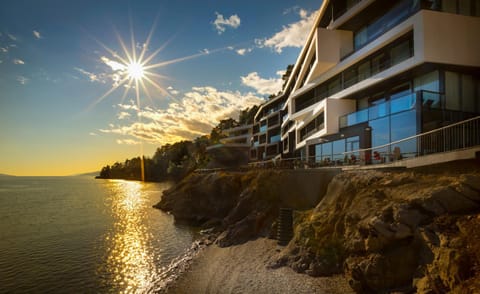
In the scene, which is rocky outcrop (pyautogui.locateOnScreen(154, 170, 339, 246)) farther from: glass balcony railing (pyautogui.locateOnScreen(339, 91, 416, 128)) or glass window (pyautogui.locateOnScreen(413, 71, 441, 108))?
glass window (pyautogui.locateOnScreen(413, 71, 441, 108))

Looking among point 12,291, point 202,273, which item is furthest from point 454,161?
point 12,291

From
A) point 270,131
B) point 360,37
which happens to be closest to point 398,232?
point 360,37

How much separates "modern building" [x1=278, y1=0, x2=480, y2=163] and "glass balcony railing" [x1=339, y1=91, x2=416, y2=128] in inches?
2.8

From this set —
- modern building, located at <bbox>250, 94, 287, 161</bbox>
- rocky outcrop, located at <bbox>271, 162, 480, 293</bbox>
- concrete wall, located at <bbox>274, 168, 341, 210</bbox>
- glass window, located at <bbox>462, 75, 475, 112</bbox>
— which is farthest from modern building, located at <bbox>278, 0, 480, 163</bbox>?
modern building, located at <bbox>250, 94, 287, 161</bbox>

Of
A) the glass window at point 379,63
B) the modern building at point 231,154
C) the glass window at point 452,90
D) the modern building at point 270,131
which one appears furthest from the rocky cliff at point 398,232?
the modern building at point 231,154

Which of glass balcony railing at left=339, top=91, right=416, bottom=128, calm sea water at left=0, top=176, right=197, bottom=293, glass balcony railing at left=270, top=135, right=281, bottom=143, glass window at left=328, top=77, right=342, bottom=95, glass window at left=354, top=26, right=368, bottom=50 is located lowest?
calm sea water at left=0, top=176, right=197, bottom=293

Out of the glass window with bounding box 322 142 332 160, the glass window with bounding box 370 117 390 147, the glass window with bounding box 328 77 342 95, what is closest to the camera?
the glass window with bounding box 370 117 390 147

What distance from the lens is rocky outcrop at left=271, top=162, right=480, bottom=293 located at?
8.40 metres

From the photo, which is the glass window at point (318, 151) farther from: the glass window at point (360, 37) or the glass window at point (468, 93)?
the glass window at point (468, 93)

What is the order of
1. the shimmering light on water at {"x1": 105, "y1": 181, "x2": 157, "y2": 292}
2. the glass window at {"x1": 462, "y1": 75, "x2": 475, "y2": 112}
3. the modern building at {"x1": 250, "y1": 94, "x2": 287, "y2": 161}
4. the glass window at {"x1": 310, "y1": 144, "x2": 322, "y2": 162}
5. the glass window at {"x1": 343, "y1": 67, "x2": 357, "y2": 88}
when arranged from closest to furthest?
1. the shimmering light on water at {"x1": 105, "y1": 181, "x2": 157, "y2": 292}
2. the glass window at {"x1": 462, "y1": 75, "x2": 475, "y2": 112}
3. the glass window at {"x1": 343, "y1": 67, "x2": 357, "y2": 88}
4. the glass window at {"x1": 310, "y1": 144, "x2": 322, "y2": 162}
5. the modern building at {"x1": 250, "y1": 94, "x2": 287, "y2": 161}

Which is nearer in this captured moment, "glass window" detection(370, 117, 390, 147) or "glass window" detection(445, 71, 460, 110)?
"glass window" detection(445, 71, 460, 110)

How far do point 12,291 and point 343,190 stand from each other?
2156cm

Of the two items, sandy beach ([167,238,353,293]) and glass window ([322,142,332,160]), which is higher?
glass window ([322,142,332,160])

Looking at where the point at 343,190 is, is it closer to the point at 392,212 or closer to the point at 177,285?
the point at 392,212
